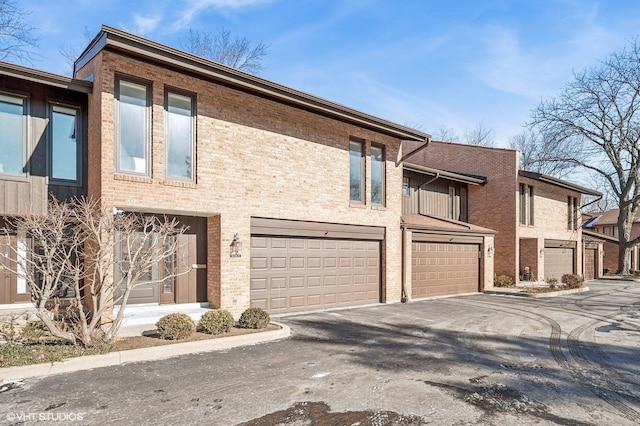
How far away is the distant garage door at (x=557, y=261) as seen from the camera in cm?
2391

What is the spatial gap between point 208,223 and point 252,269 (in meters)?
1.62

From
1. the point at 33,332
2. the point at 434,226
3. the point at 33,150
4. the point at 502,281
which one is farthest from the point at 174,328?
the point at 502,281

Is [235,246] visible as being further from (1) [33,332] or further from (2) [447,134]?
(2) [447,134]

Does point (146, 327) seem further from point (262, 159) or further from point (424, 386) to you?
point (424, 386)

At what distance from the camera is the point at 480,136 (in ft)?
145

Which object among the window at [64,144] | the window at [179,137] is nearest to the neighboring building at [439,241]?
the window at [179,137]

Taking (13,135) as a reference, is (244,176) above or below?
below

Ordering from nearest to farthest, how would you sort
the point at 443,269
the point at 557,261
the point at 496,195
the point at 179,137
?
the point at 179,137 → the point at 443,269 → the point at 496,195 → the point at 557,261

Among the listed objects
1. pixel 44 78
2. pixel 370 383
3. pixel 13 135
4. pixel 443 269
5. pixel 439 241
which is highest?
pixel 44 78

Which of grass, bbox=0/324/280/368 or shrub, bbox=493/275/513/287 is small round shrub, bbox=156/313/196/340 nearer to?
grass, bbox=0/324/280/368

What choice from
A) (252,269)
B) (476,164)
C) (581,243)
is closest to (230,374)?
(252,269)

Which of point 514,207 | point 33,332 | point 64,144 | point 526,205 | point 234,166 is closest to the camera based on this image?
point 33,332

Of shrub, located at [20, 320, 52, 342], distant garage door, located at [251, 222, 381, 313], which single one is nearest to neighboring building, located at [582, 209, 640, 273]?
distant garage door, located at [251, 222, 381, 313]

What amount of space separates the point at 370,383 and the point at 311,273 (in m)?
6.39
